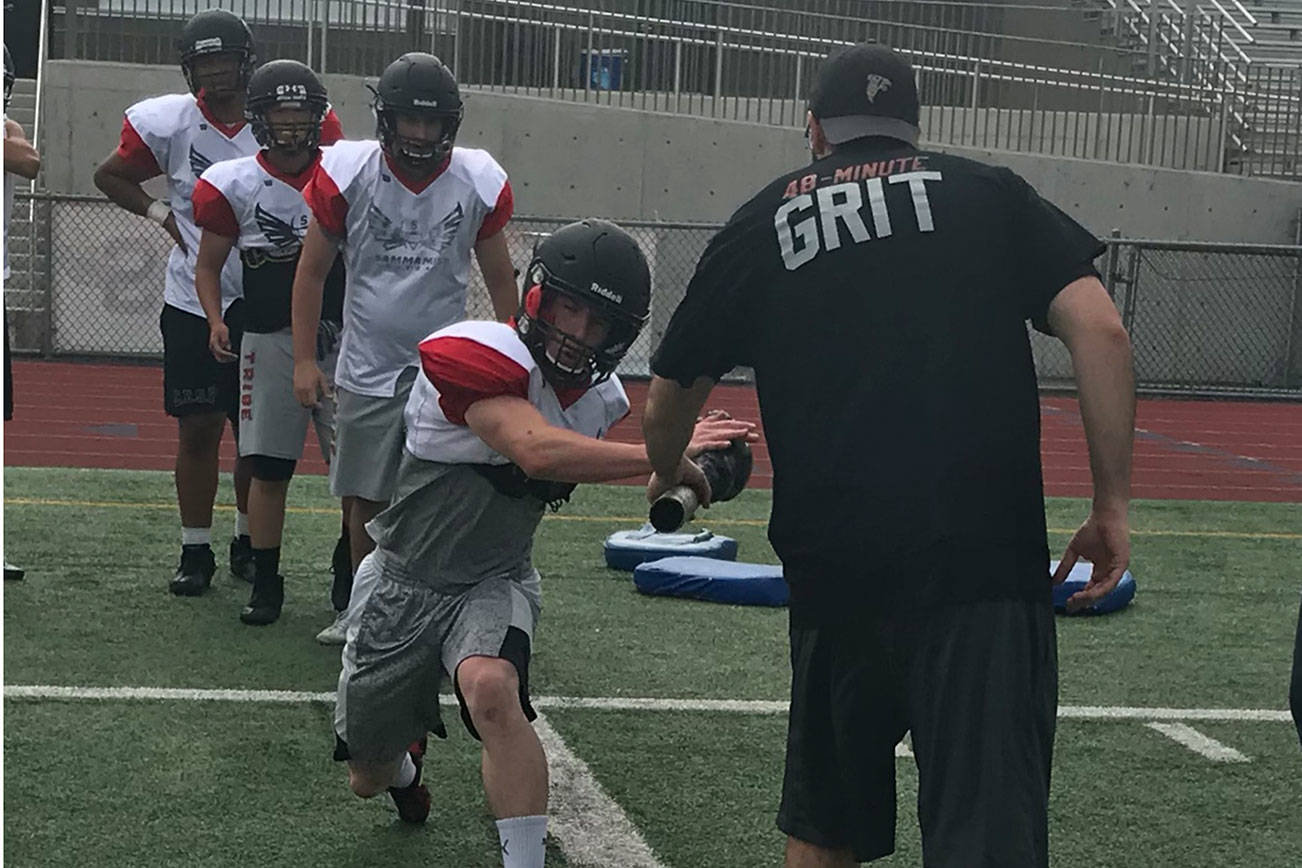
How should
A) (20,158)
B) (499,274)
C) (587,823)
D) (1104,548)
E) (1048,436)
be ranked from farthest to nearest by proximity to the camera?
(1048,436) → (20,158) → (499,274) → (587,823) → (1104,548)

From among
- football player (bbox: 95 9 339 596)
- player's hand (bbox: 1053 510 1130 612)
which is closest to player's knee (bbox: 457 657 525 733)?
player's hand (bbox: 1053 510 1130 612)

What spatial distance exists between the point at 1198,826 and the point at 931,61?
56.3ft

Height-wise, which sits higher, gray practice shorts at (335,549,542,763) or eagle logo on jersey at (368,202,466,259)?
eagle logo on jersey at (368,202,466,259)

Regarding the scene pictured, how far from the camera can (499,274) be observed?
5840 mm

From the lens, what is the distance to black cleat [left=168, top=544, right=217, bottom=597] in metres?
6.75

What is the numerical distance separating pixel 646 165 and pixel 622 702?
14.0 meters

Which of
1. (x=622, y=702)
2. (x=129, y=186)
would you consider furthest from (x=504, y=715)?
(x=129, y=186)

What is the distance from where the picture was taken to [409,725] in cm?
386

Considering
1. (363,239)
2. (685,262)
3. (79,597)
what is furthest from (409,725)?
(685,262)

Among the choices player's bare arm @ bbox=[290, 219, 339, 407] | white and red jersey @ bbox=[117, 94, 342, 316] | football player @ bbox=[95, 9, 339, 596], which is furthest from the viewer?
white and red jersey @ bbox=[117, 94, 342, 316]

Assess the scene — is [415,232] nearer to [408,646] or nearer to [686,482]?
[408,646]

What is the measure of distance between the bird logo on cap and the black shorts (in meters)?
0.86

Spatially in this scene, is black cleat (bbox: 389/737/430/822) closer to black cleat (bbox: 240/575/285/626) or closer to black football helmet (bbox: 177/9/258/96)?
black cleat (bbox: 240/575/285/626)

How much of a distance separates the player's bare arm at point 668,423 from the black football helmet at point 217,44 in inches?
148
